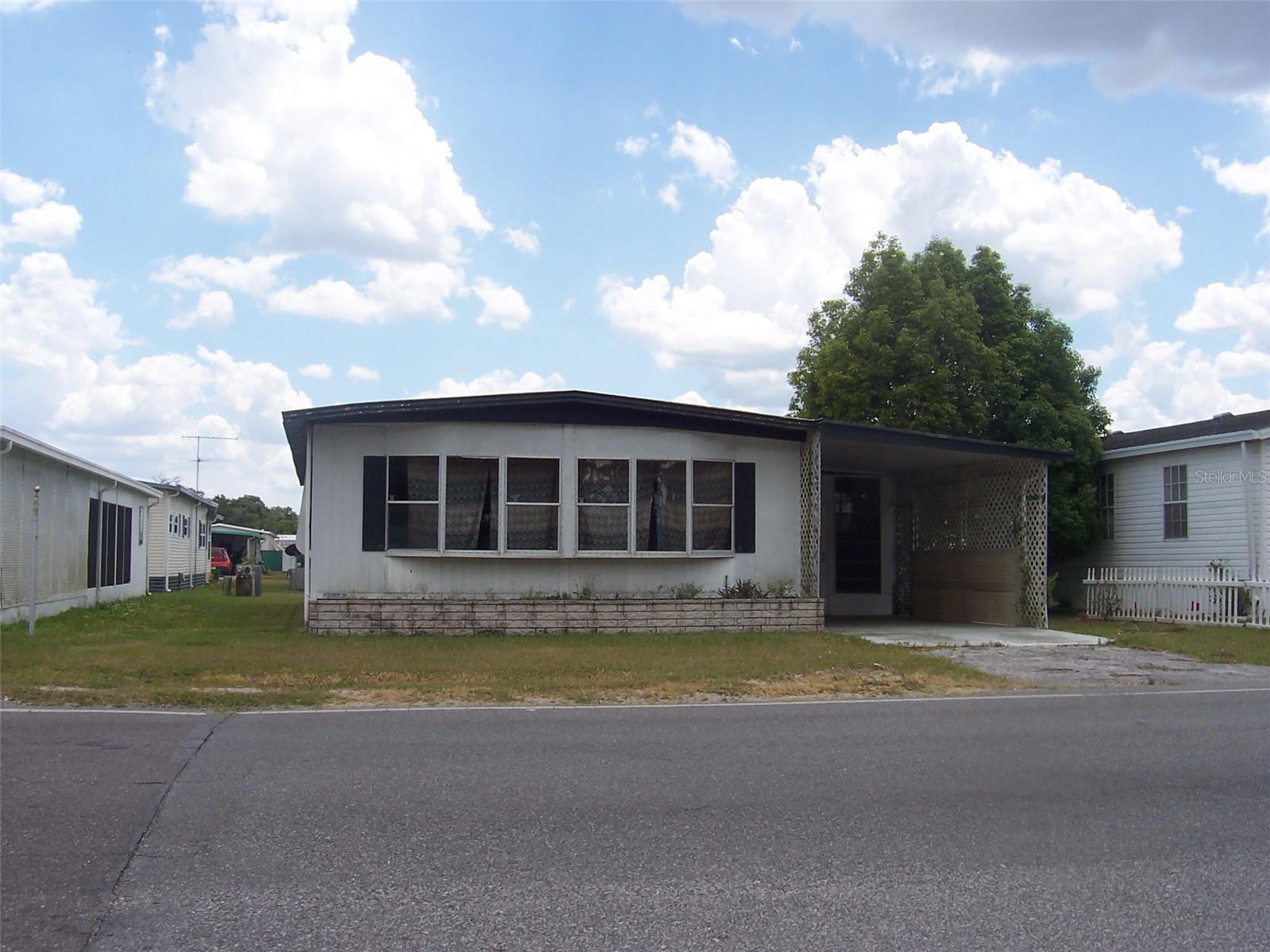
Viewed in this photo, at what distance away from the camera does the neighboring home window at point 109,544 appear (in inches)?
913

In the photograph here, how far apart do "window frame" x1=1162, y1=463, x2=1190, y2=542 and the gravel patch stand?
23.4ft

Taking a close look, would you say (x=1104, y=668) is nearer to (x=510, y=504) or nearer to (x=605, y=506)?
(x=605, y=506)

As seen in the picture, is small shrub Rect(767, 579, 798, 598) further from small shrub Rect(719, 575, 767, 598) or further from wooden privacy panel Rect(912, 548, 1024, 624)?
wooden privacy panel Rect(912, 548, 1024, 624)

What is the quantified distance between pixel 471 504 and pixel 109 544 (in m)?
11.9

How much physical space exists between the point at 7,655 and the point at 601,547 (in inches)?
323

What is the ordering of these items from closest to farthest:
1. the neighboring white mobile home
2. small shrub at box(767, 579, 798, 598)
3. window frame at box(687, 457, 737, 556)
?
1. window frame at box(687, 457, 737, 556)
2. small shrub at box(767, 579, 798, 598)
3. the neighboring white mobile home

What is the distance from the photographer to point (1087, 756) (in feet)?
26.5

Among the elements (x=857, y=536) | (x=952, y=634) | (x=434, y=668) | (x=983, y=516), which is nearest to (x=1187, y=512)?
(x=983, y=516)

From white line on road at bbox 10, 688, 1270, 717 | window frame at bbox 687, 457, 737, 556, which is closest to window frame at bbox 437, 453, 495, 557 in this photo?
window frame at bbox 687, 457, 737, 556

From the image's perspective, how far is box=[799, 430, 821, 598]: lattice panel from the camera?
18156mm

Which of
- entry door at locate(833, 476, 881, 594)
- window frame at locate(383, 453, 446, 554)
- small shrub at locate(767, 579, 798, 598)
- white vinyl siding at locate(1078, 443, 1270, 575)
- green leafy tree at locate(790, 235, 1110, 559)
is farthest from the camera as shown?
green leafy tree at locate(790, 235, 1110, 559)

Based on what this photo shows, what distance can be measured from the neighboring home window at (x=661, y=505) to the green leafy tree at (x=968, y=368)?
8788mm

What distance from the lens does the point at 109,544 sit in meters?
25.0

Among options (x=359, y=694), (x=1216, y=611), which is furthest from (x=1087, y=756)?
(x=1216, y=611)
